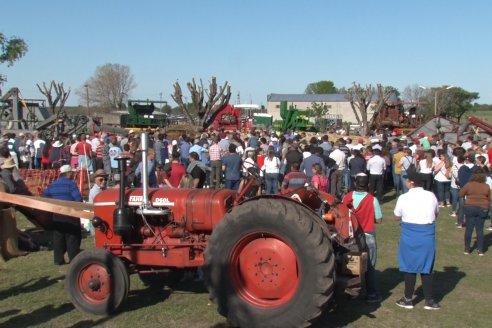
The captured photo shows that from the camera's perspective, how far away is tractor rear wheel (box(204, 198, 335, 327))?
5.04m

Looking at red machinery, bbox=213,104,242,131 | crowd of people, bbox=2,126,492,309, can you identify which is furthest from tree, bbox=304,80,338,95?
crowd of people, bbox=2,126,492,309

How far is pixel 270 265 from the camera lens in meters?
5.30

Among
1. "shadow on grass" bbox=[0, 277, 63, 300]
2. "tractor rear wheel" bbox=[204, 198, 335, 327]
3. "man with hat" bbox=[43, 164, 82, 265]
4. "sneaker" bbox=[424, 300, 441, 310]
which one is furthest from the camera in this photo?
"man with hat" bbox=[43, 164, 82, 265]

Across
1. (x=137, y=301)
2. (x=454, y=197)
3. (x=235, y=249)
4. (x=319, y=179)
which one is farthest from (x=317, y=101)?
(x=235, y=249)

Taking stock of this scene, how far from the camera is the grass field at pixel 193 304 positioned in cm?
591

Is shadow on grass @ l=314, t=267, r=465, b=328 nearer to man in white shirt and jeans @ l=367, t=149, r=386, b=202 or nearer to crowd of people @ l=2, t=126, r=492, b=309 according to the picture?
crowd of people @ l=2, t=126, r=492, b=309

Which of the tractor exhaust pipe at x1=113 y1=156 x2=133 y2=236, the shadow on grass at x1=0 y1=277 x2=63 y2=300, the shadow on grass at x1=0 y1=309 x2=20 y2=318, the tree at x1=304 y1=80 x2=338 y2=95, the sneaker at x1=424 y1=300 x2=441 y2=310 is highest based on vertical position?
the tree at x1=304 y1=80 x2=338 y2=95

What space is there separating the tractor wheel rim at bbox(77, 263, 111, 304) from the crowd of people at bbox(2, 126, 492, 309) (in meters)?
1.07

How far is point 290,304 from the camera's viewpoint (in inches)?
201

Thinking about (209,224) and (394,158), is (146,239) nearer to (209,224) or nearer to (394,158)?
(209,224)

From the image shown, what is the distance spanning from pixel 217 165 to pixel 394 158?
5026 millimetres

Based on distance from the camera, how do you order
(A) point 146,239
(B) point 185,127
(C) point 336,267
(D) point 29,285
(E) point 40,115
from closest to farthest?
1. (C) point 336,267
2. (A) point 146,239
3. (D) point 29,285
4. (E) point 40,115
5. (B) point 185,127

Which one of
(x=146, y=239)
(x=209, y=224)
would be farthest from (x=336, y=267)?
(x=146, y=239)

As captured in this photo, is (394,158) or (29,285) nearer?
(29,285)
